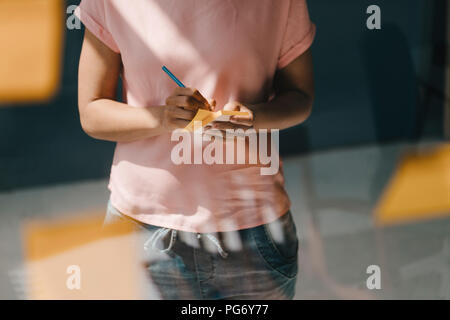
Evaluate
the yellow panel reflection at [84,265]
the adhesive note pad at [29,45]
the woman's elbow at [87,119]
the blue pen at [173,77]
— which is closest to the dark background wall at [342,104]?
the adhesive note pad at [29,45]

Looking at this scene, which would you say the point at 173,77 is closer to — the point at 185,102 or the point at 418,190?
the point at 185,102

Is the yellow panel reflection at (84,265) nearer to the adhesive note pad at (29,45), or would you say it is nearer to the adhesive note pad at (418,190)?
the adhesive note pad at (29,45)

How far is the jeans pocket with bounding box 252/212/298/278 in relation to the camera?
0.99 m

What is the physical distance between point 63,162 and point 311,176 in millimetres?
997

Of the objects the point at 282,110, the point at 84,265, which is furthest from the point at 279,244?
the point at 84,265

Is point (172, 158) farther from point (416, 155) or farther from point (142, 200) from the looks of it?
point (416, 155)

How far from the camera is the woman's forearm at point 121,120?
35.3 inches

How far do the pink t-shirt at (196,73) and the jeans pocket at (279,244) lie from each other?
2 centimetres

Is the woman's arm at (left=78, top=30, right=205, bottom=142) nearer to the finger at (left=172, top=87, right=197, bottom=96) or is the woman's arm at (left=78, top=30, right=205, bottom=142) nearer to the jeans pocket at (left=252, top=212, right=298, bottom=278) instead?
the finger at (left=172, top=87, right=197, bottom=96)

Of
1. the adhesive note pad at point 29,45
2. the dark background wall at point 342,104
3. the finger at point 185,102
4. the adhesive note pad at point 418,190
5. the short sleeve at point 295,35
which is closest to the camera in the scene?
the finger at point 185,102

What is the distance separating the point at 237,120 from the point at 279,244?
288mm

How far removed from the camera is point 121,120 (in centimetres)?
91

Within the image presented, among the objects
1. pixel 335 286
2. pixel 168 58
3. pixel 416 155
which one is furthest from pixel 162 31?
pixel 416 155

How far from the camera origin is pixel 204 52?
2.91ft
